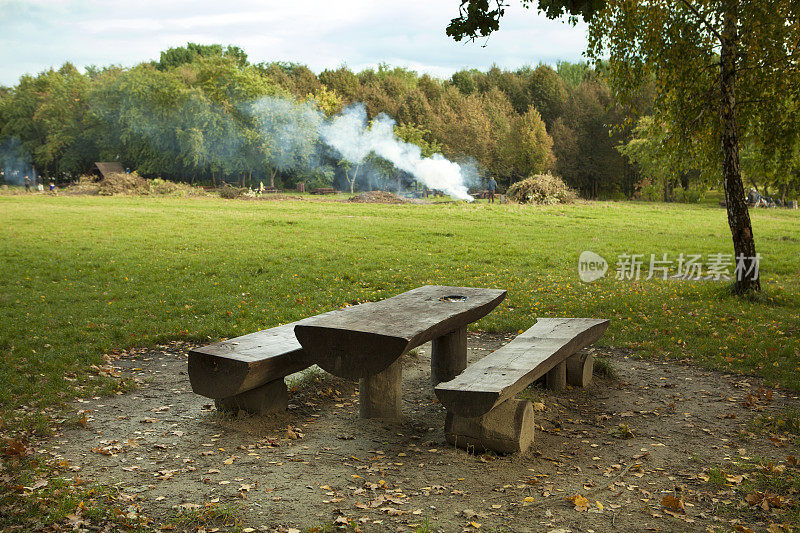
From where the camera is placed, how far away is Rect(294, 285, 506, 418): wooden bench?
165 inches

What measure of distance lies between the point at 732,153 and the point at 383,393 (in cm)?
702

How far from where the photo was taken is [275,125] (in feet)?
136

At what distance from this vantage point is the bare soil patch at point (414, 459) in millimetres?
3521

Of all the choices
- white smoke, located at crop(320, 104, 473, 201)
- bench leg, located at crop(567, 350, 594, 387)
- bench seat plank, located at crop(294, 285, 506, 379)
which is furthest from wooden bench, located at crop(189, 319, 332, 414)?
white smoke, located at crop(320, 104, 473, 201)

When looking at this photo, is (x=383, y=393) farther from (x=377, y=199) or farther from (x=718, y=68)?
(x=377, y=199)

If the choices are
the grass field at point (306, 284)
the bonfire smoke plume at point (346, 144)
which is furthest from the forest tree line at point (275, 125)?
the grass field at point (306, 284)

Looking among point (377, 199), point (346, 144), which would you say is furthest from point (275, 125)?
point (377, 199)

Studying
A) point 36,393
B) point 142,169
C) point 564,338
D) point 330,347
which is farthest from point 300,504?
point 142,169

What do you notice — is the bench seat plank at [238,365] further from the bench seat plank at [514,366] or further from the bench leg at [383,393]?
the bench seat plank at [514,366]

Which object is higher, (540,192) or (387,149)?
(387,149)

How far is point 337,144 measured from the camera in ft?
150

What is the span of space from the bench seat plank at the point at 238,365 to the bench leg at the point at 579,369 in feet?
8.48

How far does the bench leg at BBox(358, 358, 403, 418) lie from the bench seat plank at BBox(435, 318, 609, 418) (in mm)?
712

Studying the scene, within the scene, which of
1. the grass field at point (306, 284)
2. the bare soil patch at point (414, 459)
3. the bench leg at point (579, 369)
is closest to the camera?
the bare soil patch at point (414, 459)
